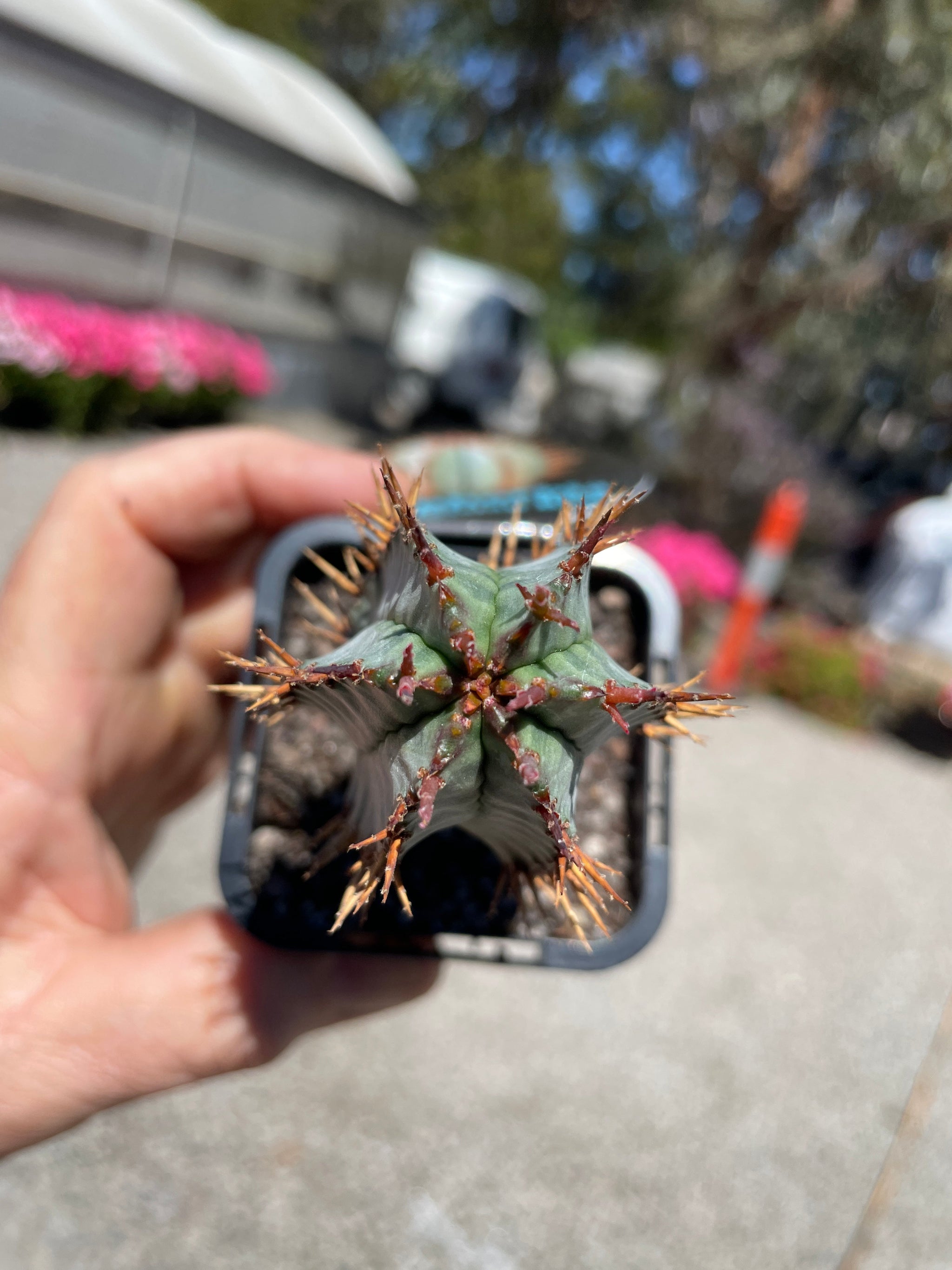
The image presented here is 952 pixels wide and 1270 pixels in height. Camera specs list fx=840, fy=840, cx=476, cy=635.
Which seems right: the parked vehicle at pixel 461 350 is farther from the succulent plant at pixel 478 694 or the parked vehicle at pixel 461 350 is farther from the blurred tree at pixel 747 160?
the succulent plant at pixel 478 694

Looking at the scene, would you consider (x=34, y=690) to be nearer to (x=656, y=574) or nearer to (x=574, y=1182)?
(x=656, y=574)

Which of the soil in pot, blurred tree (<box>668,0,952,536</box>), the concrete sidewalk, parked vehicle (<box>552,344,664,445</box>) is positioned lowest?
the concrete sidewalk

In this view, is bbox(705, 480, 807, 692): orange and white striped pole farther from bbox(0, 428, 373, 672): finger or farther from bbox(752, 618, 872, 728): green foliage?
bbox(0, 428, 373, 672): finger

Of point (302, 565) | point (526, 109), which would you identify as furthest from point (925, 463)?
point (302, 565)

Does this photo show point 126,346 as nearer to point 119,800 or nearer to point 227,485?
point 227,485

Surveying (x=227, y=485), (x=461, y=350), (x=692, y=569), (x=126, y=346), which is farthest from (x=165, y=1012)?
(x=461, y=350)

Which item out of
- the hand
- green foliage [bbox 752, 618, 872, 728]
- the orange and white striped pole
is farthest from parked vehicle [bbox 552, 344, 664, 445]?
the hand
